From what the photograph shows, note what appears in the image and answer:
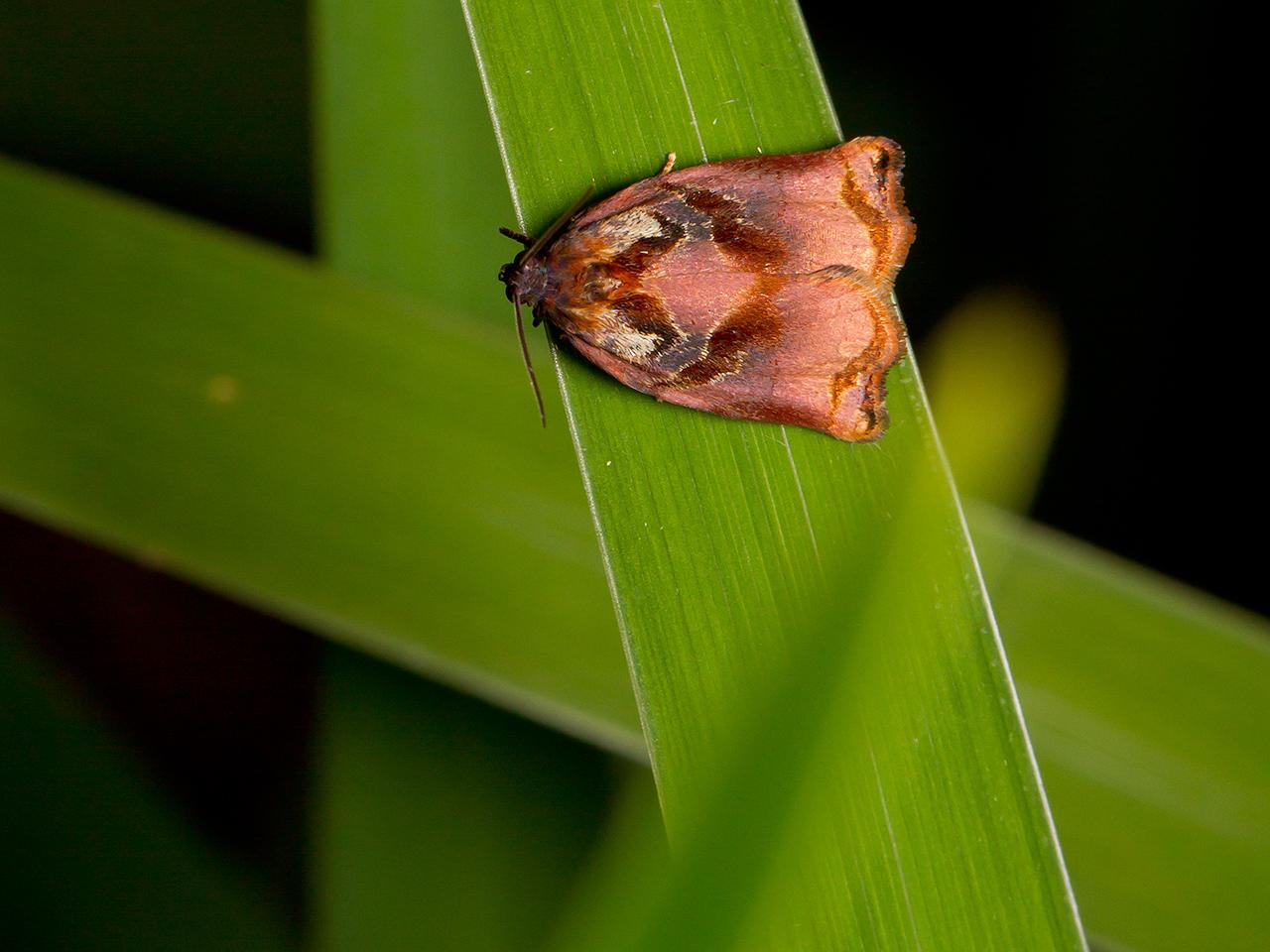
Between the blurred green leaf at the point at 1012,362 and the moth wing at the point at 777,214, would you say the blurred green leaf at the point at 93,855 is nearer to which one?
the moth wing at the point at 777,214

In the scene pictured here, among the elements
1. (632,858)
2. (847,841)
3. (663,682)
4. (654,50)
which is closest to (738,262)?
(654,50)

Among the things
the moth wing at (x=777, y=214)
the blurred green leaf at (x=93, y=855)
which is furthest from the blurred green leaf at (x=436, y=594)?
the blurred green leaf at (x=93, y=855)

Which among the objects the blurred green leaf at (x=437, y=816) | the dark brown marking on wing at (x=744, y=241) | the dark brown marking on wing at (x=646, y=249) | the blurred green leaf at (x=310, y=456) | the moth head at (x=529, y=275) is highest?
the dark brown marking on wing at (x=744, y=241)

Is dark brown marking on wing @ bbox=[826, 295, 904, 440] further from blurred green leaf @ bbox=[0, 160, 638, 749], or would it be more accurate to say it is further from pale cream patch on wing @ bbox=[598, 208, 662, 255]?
blurred green leaf @ bbox=[0, 160, 638, 749]

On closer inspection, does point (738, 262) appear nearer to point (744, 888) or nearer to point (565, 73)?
point (565, 73)

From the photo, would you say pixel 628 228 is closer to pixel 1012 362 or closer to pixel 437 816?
pixel 437 816

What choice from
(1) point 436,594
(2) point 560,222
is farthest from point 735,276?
(1) point 436,594

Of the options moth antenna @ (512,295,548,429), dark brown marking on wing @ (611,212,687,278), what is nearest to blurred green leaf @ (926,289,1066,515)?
dark brown marking on wing @ (611,212,687,278)
